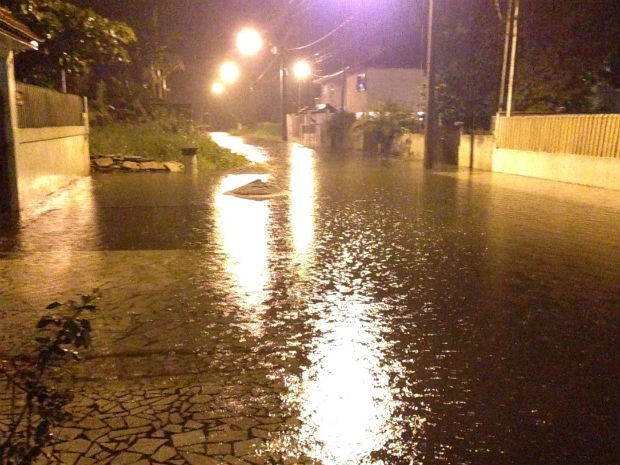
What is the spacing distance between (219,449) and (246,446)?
154 mm

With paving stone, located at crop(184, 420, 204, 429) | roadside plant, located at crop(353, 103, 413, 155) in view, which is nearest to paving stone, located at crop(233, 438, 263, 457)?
paving stone, located at crop(184, 420, 204, 429)

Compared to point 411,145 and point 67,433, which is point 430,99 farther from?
point 67,433

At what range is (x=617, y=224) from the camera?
1138cm

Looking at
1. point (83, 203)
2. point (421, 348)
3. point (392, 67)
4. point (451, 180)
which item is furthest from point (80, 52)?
point (392, 67)

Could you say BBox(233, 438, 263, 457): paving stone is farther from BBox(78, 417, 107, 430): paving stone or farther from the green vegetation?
the green vegetation

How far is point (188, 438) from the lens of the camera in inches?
146

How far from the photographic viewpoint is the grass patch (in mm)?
22344

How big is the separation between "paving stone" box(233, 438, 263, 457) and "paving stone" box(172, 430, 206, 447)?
216 millimetres

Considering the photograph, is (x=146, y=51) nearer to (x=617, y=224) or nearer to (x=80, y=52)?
(x=80, y=52)

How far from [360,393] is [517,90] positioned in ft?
68.2

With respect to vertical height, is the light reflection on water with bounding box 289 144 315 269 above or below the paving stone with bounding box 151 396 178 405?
below

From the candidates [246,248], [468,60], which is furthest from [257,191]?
[468,60]

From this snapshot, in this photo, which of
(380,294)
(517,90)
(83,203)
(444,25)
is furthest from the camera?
(444,25)

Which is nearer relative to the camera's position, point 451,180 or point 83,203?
point 83,203
